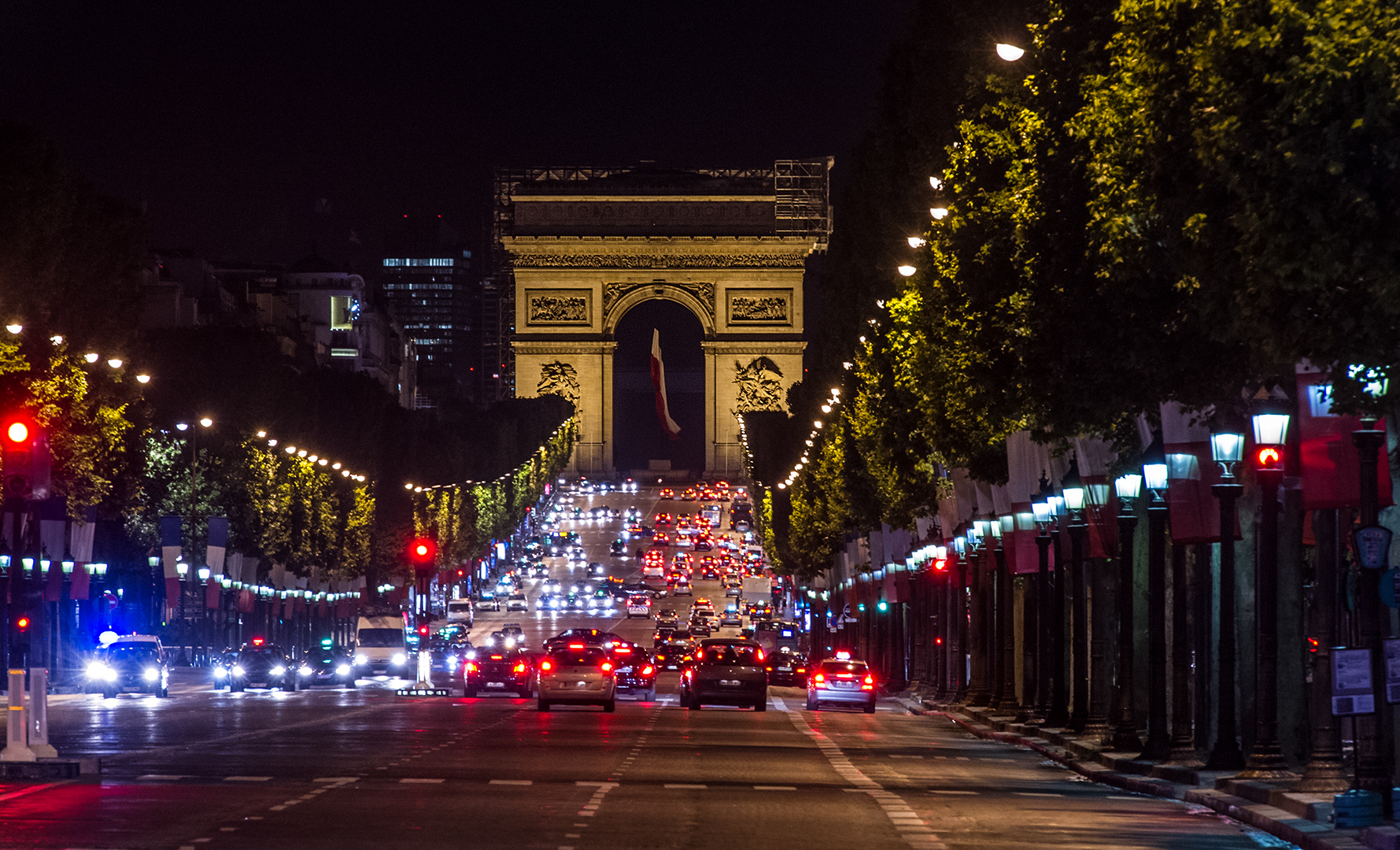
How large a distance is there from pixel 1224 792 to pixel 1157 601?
5526 mm

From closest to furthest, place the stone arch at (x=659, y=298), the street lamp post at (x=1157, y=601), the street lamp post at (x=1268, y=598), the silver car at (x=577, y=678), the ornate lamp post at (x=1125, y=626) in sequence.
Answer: the street lamp post at (x=1268, y=598), the street lamp post at (x=1157, y=601), the ornate lamp post at (x=1125, y=626), the silver car at (x=577, y=678), the stone arch at (x=659, y=298)

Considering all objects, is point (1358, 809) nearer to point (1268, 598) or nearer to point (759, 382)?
point (1268, 598)

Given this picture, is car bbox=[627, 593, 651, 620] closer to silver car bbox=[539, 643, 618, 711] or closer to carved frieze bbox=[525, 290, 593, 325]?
carved frieze bbox=[525, 290, 593, 325]

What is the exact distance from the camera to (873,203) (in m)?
55.2

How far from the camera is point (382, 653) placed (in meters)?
74.3

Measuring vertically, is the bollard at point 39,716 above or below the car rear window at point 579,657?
below

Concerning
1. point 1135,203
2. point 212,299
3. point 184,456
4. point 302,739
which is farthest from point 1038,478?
point 212,299

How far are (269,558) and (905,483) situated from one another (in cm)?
3990

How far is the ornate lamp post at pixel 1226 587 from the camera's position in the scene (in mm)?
26281

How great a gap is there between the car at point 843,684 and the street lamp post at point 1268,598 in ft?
86.8

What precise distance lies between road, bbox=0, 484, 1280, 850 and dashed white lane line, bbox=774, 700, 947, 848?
1.6 inches

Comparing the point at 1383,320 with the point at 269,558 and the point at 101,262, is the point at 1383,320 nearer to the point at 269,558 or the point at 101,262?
the point at 101,262

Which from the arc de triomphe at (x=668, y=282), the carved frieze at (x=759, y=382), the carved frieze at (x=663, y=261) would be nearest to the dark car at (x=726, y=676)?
the carved frieze at (x=663, y=261)

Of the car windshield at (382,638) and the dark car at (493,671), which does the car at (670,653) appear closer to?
the car windshield at (382,638)
